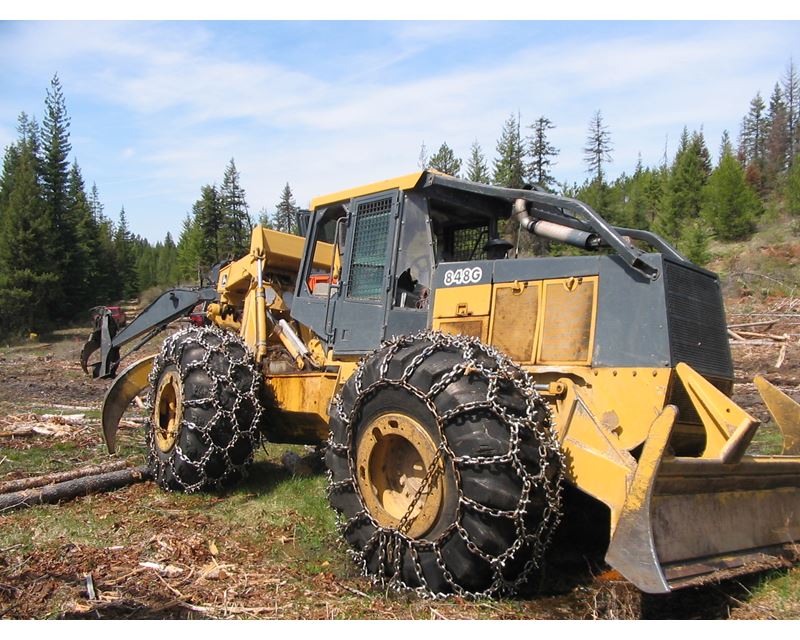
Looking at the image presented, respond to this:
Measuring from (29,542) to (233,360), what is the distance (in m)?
2.61

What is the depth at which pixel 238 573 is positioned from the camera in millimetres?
5305

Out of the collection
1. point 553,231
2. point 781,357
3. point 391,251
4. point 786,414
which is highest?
point 553,231

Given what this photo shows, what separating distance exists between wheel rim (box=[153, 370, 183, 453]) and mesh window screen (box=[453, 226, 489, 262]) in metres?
3.35

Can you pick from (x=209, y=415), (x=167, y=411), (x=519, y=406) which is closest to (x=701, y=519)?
(x=519, y=406)

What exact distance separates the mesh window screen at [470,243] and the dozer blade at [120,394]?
4128 mm

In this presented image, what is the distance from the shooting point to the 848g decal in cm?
603

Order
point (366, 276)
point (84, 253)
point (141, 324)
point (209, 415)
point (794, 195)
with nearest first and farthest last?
point (366, 276)
point (209, 415)
point (141, 324)
point (794, 195)
point (84, 253)

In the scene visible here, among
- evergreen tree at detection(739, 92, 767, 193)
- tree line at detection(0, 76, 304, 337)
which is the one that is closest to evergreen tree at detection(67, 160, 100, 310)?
tree line at detection(0, 76, 304, 337)

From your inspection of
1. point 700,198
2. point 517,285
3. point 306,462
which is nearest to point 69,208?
point 700,198

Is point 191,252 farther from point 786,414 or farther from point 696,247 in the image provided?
point 786,414

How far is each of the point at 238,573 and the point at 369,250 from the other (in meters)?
3.28

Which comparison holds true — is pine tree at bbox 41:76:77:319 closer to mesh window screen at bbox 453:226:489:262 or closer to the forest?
the forest

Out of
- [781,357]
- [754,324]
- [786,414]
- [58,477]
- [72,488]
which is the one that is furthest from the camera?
[754,324]

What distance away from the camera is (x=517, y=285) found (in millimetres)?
5781
